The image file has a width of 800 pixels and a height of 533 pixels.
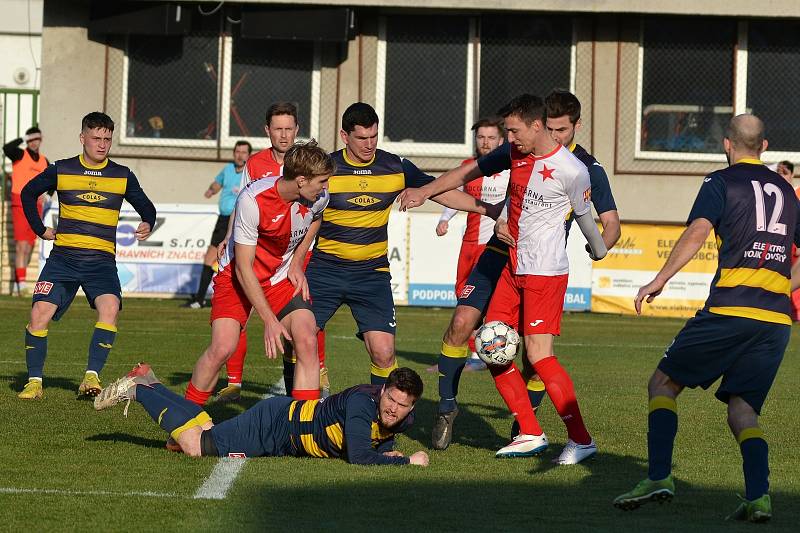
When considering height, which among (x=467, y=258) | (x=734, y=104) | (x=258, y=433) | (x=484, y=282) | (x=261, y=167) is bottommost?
(x=258, y=433)

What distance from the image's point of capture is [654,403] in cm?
650

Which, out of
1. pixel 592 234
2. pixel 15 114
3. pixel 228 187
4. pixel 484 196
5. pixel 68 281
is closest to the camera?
pixel 592 234

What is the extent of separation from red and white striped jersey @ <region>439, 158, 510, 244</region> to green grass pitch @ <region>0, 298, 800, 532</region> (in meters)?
1.41

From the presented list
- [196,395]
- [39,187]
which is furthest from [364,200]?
[39,187]

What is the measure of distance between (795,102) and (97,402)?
17.0 metres

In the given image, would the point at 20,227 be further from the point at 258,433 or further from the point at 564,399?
the point at 564,399

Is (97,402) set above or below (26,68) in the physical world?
below

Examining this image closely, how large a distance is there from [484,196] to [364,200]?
3255 mm

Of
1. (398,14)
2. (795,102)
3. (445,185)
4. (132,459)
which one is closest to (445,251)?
(398,14)

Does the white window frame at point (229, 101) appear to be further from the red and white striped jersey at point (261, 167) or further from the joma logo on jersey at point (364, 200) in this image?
the joma logo on jersey at point (364, 200)

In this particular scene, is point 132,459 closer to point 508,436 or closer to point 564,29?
point 508,436

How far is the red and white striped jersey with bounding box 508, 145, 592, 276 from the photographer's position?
25.7 feet

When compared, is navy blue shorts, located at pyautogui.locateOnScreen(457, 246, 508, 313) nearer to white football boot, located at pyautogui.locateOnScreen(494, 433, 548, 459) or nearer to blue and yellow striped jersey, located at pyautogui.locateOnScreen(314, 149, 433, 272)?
blue and yellow striped jersey, located at pyautogui.locateOnScreen(314, 149, 433, 272)

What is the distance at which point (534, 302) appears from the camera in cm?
798
